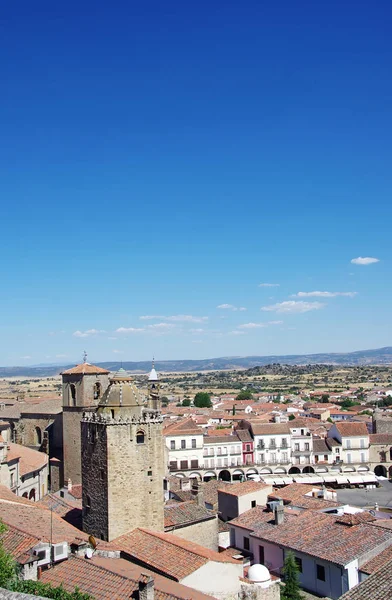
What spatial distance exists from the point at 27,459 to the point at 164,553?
22039 mm

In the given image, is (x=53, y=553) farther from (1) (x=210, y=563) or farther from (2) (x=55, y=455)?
(2) (x=55, y=455)

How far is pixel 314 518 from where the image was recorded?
32062mm

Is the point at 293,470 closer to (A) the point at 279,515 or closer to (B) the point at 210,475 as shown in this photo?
(B) the point at 210,475

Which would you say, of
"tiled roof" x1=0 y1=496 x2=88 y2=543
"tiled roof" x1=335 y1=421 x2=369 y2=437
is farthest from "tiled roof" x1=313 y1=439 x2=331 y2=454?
"tiled roof" x1=0 y1=496 x2=88 y2=543

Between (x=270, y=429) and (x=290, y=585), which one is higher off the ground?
(x=270, y=429)

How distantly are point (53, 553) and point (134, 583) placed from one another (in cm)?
453

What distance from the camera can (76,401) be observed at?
42969 mm

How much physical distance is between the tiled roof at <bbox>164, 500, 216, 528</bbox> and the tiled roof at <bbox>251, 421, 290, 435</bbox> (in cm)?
4052

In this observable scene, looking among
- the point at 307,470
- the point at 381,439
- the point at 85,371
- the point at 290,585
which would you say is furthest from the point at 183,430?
the point at 290,585

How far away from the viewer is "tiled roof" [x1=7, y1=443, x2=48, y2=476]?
38.9m

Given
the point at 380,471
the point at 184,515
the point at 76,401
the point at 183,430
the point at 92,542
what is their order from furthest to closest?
1. the point at 380,471
2. the point at 183,430
3. the point at 76,401
4. the point at 184,515
5. the point at 92,542

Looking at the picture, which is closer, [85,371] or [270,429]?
[85,371]

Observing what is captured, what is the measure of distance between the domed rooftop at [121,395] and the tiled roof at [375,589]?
13.4 meters

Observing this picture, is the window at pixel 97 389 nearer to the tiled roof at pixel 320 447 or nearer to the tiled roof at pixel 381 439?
the tiled roof at pixel 320 447
